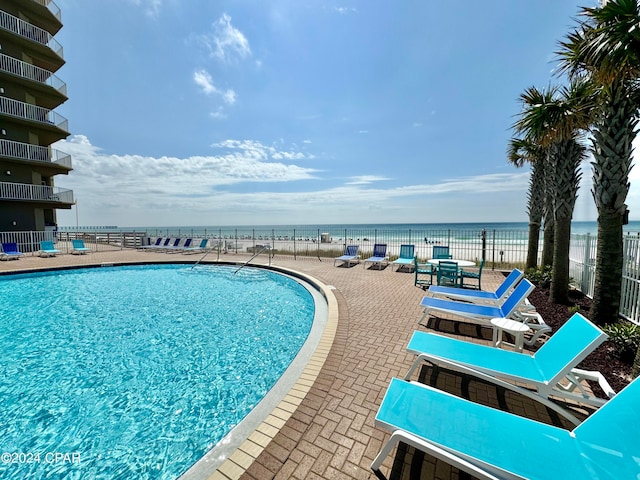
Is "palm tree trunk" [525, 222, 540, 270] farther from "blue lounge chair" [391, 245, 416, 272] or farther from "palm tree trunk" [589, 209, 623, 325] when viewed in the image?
"palm tree trunk" [589, 209, 623, 325]

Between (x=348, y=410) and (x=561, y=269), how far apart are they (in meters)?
6.11

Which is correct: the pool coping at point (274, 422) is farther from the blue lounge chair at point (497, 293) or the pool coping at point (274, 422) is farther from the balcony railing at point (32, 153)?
the balcony railing at point (32, 153)

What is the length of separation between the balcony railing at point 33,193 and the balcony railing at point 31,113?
4.68 metres

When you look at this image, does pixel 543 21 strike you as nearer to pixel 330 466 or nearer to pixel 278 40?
pixel 278 40

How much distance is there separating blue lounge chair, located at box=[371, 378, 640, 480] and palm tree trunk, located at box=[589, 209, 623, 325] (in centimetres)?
360

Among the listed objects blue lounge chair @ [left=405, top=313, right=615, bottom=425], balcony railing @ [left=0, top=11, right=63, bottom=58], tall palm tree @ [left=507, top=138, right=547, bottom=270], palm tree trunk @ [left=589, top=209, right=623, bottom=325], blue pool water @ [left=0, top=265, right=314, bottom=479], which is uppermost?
balcony railing @ [left=0, top=11, right=63, bottom=58]

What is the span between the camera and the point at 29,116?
61.5 ft

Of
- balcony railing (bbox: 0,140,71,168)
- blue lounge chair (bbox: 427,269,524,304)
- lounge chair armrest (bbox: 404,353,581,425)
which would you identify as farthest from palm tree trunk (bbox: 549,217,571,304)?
balcony railing (bbox: 0,140,71,168)

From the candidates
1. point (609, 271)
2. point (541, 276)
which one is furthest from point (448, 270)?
point (609, 271)

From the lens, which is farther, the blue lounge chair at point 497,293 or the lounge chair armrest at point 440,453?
the blue lounge chair at point 497,293

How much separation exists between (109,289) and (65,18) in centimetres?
2625

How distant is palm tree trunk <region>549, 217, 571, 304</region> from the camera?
19.3ft

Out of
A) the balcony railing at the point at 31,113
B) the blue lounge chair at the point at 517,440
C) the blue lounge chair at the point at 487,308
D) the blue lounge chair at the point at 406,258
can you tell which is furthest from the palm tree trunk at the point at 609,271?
the balcony railing at the point at 31,113

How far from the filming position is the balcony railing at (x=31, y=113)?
57.7ft
